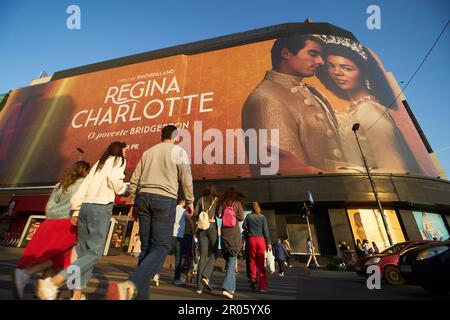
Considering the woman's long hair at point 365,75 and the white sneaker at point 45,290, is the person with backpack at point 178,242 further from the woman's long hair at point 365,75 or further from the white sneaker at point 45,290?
the woman's long hair at point 365,75

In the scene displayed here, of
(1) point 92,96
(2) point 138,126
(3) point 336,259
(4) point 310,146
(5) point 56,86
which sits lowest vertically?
(3) point 336,259

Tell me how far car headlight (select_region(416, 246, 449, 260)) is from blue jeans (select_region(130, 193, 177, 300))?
531 cm

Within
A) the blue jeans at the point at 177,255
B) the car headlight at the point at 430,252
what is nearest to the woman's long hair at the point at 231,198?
the blue jeans at the point at 177,255

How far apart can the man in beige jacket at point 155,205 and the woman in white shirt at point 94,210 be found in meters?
0.27

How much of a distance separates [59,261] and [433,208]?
22881 millimetres

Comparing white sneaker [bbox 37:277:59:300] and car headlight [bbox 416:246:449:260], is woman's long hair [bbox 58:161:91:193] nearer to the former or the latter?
white sneaker [bbox 37:277:59:300]

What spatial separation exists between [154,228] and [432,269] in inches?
209

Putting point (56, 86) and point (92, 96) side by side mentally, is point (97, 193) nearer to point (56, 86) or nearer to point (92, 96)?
point (92, 96)

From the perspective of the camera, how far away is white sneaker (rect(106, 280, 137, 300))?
190cm

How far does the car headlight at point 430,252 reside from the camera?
4.55 meters

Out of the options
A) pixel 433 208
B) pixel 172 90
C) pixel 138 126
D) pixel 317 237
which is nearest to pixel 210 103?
pixel 172 90

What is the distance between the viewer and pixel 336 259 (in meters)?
13.8

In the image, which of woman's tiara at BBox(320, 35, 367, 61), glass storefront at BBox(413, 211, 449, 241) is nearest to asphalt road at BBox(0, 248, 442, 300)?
glass storefront at BBox(413, 211, 449, 241)

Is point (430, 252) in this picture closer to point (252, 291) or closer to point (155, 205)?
point (252, 291)
